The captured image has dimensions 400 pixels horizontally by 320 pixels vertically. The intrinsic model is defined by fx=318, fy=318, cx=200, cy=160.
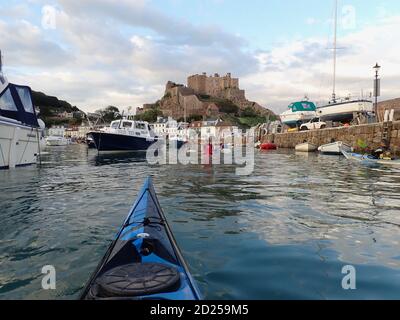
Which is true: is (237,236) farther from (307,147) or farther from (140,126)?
(140,126)

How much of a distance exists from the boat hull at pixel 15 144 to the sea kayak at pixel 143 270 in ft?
43.6

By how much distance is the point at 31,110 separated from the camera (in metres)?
17.8

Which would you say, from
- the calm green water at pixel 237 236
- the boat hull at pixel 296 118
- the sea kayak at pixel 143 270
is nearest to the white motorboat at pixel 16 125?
the calm green water at pixel 237 236

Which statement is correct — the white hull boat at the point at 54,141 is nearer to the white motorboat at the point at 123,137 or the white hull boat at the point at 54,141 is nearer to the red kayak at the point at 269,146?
the white motorboat at the point at 123,137

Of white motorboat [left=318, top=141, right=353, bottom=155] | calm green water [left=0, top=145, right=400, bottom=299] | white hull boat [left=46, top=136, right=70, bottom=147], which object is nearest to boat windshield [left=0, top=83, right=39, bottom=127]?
calm green water [left=0, top=145, right=400, bottom=299]

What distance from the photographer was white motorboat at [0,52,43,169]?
49.6 feet

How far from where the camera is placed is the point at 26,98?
57.2ft

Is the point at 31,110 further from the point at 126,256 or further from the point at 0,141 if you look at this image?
the point at 126,256

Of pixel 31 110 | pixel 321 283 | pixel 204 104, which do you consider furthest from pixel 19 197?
pixel 204 104

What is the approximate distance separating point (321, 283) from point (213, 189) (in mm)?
7120

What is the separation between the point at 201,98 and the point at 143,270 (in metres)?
154

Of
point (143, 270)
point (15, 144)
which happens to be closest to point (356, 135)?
point (15, 144)

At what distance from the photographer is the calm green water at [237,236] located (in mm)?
3949
